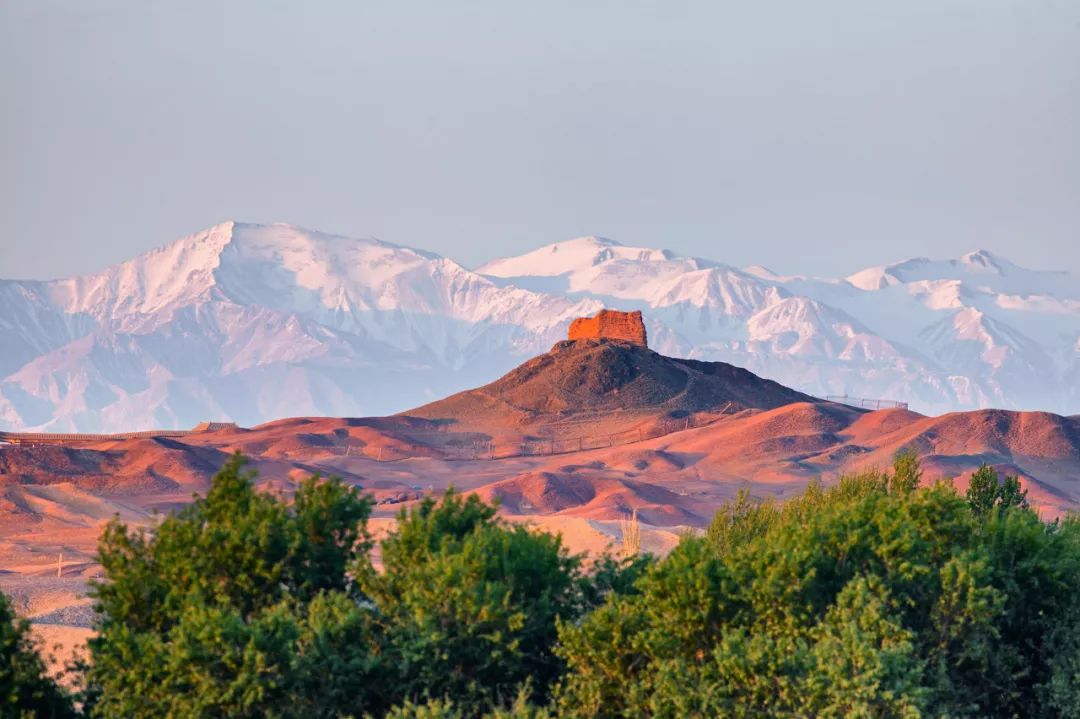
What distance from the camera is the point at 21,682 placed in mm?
24922

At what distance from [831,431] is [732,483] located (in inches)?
856

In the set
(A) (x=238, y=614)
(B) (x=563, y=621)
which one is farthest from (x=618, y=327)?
(A) (x=238, y=614)

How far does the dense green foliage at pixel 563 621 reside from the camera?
953 inches

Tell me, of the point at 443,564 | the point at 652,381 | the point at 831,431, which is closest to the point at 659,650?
the point at 443,564

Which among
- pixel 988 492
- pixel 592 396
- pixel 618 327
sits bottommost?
pixel 592 396

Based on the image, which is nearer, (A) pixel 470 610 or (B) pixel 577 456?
(A) pixel 470 610

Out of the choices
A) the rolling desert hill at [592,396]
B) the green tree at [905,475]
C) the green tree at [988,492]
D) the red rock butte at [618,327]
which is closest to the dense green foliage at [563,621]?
the green tree at [905,475]

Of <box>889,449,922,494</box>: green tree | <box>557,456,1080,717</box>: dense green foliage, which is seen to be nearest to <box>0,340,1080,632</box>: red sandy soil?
<box>889,449,922,494</box>: green tree

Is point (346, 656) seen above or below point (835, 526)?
below

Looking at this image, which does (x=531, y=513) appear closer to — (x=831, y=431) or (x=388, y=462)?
(x=388, y=462)

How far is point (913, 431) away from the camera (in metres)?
131

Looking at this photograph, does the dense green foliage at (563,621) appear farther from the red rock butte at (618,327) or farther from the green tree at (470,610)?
the red rock butte at (618,327)

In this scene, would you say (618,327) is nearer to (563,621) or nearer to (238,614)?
(563,621)

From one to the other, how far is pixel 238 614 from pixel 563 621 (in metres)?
→ 5.10
